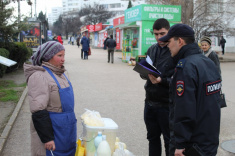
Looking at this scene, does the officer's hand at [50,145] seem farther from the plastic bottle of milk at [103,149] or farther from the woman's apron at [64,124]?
the plastic bottle of milk at [103,149]

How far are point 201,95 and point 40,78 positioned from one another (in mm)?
1464

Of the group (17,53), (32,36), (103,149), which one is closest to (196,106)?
(103,149)

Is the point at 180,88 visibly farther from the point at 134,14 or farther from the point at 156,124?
the point at 134,14

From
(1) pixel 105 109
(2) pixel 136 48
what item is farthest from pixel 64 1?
(1) pixel 105 109

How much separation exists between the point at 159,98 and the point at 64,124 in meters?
1.18

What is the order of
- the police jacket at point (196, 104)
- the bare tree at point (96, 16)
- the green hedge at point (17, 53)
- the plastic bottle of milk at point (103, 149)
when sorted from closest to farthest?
1. the police jacket at point (196, 104)
2. the plastic bottle of milk at point (103, 149)
3. the green hedge at point (17, 53)
4. the bare tree at point (96, 16)

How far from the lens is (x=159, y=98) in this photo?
326 cm

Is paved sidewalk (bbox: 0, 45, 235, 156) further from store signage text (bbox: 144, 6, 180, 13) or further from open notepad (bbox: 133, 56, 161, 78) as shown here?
store signage text (bbox: 144, 6, 180, 13)

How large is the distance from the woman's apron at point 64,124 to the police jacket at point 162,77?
1030 mm

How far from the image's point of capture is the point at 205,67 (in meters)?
2.20

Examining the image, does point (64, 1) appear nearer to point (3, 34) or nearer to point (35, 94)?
point (3, 34)

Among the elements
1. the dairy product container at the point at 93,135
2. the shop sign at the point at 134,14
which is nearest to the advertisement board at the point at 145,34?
the shop sign at the point at 134,14

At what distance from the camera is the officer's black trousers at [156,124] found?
3.26m

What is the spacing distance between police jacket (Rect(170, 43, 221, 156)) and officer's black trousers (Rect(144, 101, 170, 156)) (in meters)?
1.03
